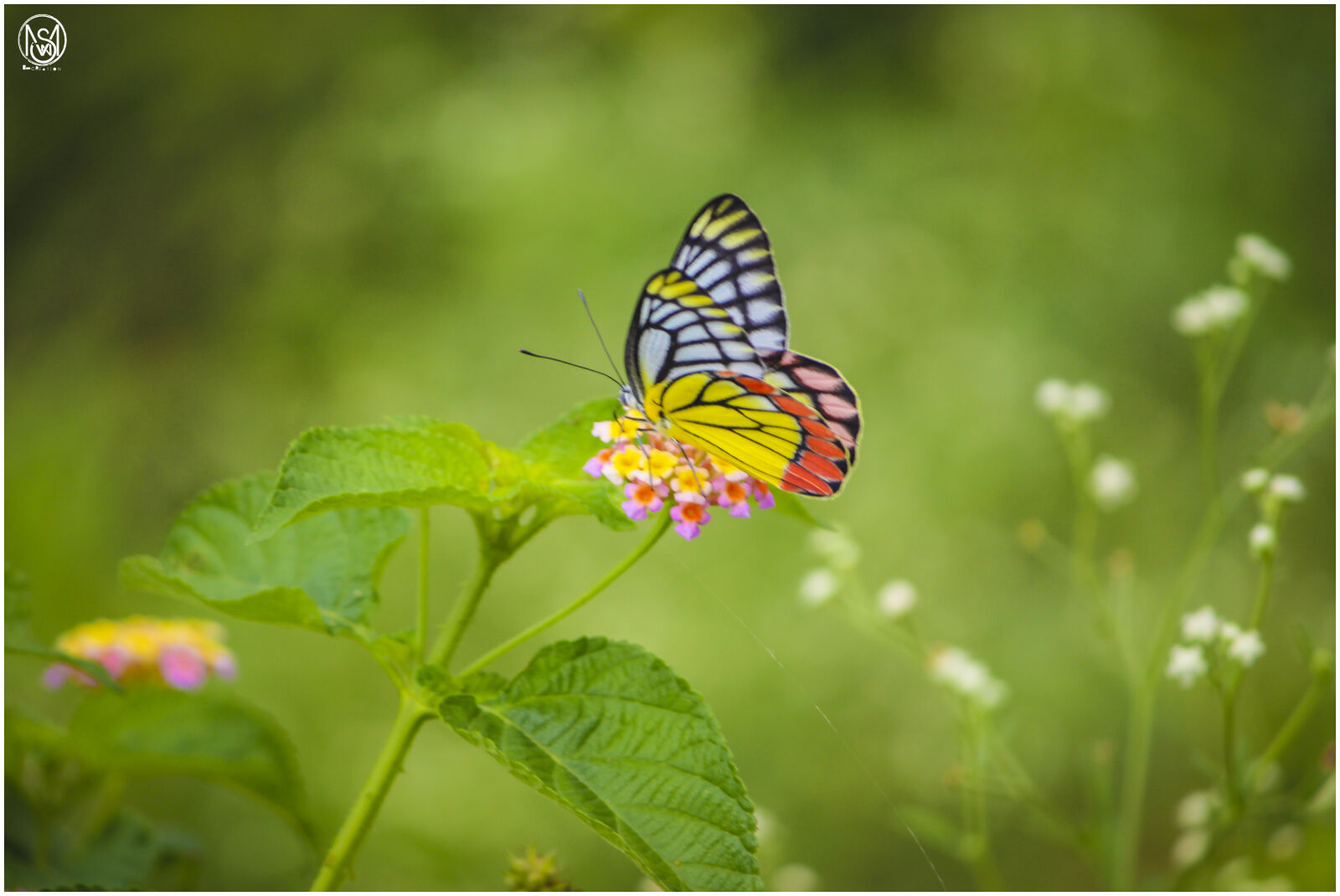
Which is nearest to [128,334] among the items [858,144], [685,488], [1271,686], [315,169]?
[315,169]

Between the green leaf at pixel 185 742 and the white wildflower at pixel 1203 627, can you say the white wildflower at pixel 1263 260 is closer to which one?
the white wildflower at pixel 1203 627

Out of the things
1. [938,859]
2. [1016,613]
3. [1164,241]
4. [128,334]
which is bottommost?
[938,859]

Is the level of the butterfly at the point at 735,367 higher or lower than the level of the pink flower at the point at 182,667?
higher

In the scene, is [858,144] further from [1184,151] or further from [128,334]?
[128,334]

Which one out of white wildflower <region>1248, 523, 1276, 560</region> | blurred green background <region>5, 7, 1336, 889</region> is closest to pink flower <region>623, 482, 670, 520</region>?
white wildflower <region>1248, 523, 1276, 560</region>

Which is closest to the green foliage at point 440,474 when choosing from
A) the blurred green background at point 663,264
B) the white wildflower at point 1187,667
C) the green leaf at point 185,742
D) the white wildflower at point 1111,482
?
the green leaf at point 185,742

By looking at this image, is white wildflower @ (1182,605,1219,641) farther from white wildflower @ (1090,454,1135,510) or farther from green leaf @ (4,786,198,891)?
green leaf @ (4,786,198,891)

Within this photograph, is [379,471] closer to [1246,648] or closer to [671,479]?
[671,479]
